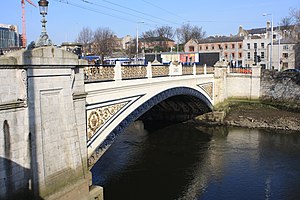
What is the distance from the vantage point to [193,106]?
982 inches

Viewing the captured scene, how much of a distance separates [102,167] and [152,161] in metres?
2.67

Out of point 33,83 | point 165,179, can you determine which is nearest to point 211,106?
point 165,179

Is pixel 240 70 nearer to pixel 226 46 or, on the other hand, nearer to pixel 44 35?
pixel 44 35

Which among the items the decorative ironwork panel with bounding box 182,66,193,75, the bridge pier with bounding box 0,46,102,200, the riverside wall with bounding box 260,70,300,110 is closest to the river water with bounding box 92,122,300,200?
the decorative ironwork panel with bounding box 182,66,193,75

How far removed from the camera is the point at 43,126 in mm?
6969

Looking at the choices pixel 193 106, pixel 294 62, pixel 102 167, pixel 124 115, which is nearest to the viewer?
pixel 124 115

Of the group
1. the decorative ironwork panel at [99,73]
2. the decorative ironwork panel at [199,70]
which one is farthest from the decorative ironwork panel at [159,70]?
the decorative ironwork panel at [199,70]

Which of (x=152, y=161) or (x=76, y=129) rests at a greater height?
(x=76, y=129)

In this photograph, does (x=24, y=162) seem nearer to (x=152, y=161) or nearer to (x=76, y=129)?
(x=76, y=129)

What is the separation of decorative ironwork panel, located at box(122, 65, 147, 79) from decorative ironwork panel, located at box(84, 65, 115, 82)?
2.85 ft

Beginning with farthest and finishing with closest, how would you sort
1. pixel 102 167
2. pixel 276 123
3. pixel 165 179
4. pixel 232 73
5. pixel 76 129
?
pixel 232 73 < pixel 276 123 < pixel 102 167 < pixel 165 179 < pixel 76 129

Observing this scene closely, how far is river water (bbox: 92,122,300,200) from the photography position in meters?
12.5

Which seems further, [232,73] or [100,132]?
[232,73]

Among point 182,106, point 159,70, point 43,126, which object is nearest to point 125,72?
point 159,70
